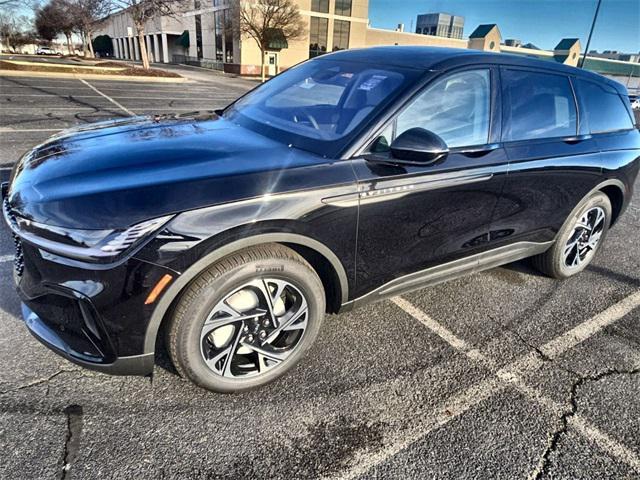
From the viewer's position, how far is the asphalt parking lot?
1.93 m

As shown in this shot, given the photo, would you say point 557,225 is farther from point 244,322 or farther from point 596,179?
point 244,322

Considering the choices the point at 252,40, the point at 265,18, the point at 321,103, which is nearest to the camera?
the point at 321,103

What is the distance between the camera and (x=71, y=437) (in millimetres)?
1973

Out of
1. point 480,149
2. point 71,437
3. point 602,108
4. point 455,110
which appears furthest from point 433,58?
point 71,437

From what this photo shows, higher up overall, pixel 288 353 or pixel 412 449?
pixel 288 353

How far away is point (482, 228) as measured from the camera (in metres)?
2.92

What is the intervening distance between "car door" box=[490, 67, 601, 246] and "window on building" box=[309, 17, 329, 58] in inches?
1797

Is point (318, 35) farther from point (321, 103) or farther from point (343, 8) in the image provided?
point (321, 103)

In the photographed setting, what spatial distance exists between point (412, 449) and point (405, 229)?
3.80 feet

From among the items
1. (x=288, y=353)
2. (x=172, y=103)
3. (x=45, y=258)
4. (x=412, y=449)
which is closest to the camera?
(x=45, y=258)

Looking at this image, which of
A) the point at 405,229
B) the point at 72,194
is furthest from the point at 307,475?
the point at 72,194

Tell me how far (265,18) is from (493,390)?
38.2m

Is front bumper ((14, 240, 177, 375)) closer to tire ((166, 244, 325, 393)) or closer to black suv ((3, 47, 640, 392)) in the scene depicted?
black suv ((3, 47, 640, 392))

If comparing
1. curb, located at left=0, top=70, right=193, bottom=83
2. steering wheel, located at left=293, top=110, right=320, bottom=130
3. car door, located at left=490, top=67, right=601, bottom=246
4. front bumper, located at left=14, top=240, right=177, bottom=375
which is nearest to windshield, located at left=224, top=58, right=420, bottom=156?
steering wheel, located at left=293, top=110, right=320, bottom=130
